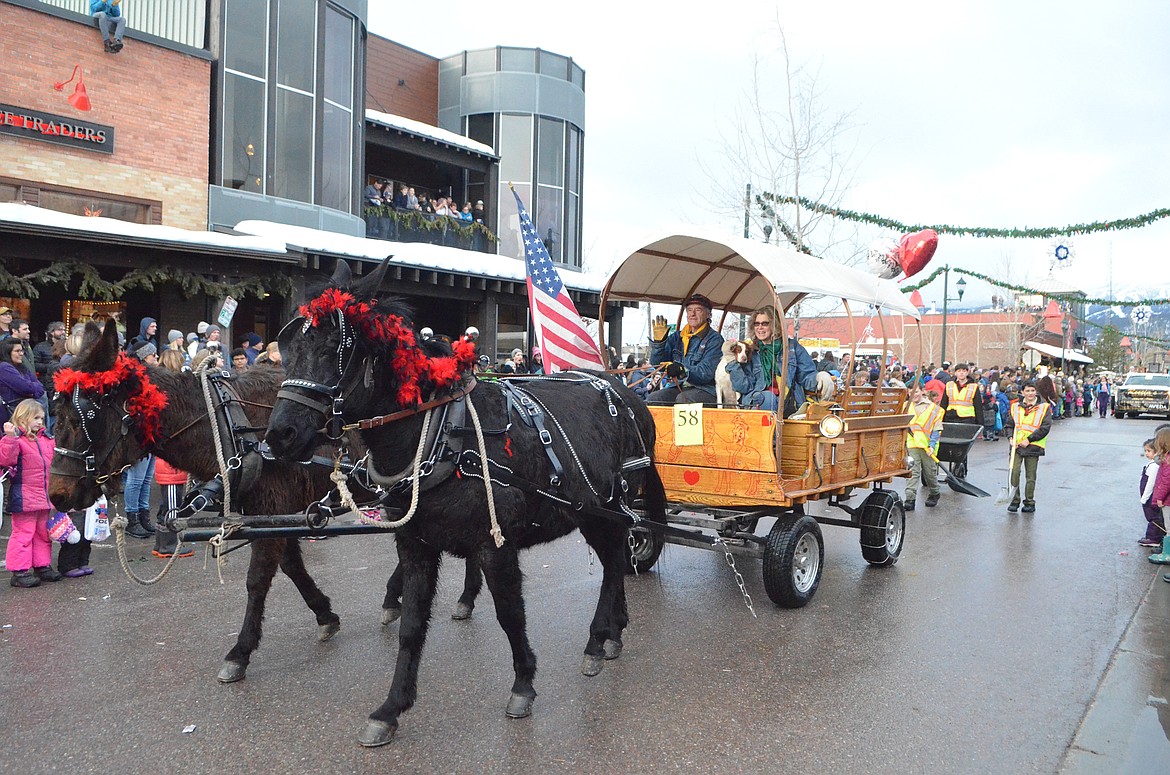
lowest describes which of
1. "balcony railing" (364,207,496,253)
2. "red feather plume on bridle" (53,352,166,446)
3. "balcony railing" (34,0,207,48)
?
"red feather plume on bridle" (53,352,166,446)

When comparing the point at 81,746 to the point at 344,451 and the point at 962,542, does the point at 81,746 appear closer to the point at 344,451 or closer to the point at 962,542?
the point at 344,451

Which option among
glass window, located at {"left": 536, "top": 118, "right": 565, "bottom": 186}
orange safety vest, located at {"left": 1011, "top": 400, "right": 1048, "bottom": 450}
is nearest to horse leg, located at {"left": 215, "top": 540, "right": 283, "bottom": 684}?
orange safety vest, located at {"left": 1011, "top": 400, "right": 1048, "bottom": 450}

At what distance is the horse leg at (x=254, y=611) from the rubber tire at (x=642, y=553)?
3162 mm

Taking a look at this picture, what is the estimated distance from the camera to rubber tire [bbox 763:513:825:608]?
241 inches

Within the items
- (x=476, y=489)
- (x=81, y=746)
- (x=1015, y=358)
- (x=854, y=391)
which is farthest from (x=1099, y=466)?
(x=1015, y=358)

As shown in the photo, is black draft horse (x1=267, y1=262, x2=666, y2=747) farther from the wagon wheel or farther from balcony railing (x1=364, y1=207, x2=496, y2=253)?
balcony railing (x1=364, y1=207, x2=496, y2=253)

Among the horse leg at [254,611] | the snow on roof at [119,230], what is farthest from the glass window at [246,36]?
the horse leg at [254,611]

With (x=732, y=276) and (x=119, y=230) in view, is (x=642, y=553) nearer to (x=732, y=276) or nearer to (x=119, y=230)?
(x=732, y=276)

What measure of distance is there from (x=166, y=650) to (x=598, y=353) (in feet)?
13.9

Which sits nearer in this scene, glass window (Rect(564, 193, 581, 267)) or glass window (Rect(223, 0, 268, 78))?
glass window (Rect(223, 0, 268, 78))

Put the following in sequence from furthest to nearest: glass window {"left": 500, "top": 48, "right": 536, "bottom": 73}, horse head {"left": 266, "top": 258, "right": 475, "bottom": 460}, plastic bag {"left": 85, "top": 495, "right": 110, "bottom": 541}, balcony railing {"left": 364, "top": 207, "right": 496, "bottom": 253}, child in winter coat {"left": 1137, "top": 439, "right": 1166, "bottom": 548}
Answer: glass window {"left": 500, "top": 48, "right": 536, "bottom": 73}, balcony railing {"left": 364, "top": 207, "right": 496, "bottom": 253}, child in winter coat {"left": 1137, "top": 439, "right": 1166, "bottom": 548}, plastic bag {"left": 85, "top": 495, "right": 110, "bottom": 541}, horse head {"left": 266, "top": 258, "right": 475, "bottom": 460}

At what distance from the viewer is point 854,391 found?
726cm

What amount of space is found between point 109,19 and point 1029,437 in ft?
51.2

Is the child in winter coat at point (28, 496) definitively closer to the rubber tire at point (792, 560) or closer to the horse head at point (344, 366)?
the horse head at point (344, 366)
